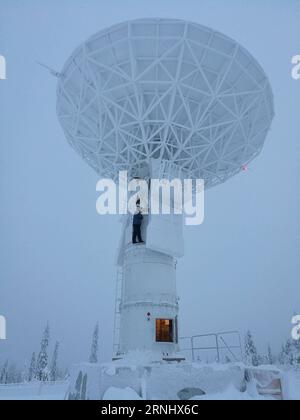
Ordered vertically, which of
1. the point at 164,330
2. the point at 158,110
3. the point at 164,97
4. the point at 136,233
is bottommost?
the point at 164,330

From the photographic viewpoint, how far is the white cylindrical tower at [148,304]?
1390 cm

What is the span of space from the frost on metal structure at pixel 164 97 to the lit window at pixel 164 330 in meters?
7.34

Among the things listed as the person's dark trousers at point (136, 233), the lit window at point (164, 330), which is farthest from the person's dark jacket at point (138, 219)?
the lit window at point (164, 330)

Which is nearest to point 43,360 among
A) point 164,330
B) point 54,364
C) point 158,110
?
point 54,364

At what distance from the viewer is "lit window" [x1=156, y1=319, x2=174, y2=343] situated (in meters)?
14.0

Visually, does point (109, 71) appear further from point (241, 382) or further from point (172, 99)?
point (241, 382)

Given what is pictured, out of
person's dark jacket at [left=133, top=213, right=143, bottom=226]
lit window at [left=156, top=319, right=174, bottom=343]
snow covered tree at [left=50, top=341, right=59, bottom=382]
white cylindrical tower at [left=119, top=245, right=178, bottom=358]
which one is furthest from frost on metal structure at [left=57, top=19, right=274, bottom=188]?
snow covered tree at [left=50, top=341, right=59, bottom=382]

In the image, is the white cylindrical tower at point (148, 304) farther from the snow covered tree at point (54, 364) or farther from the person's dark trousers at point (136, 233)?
the snow covered tree at point (54, 364)

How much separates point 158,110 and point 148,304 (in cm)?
891

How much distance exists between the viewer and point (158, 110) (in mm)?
15828

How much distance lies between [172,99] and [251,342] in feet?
164
